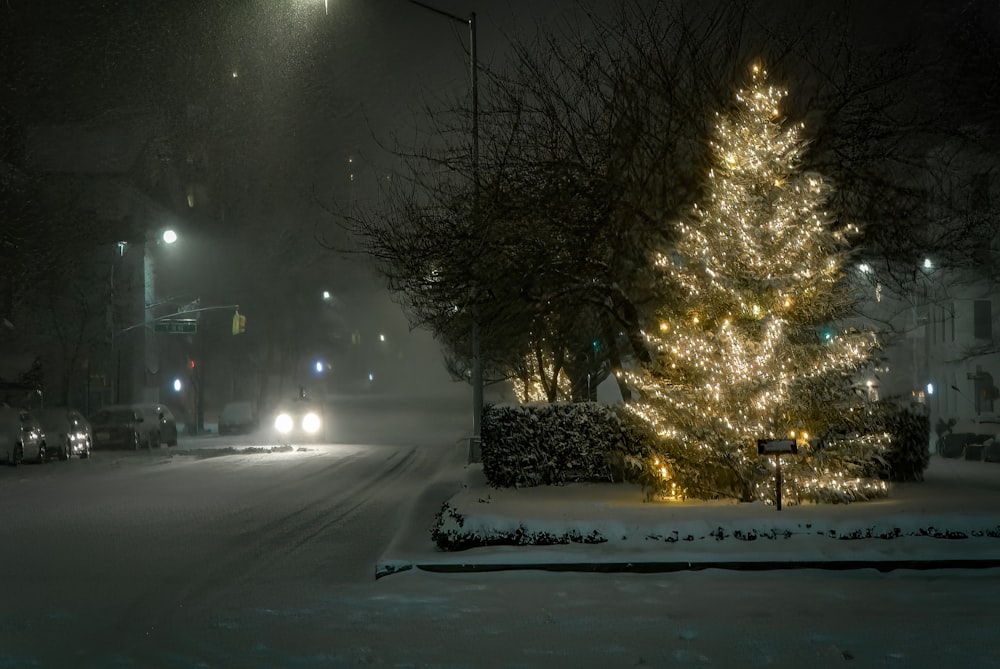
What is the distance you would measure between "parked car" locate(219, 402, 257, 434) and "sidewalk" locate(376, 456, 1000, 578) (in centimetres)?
4814

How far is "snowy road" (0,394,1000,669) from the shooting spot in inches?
334

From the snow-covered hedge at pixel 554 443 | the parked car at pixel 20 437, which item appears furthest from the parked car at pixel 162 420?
the snow-covered hedge at pixel 554 443

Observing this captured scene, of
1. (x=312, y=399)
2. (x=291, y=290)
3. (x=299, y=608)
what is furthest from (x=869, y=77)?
(x=291, y=290)

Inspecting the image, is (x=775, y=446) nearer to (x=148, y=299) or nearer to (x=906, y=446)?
(x=906, y=446)

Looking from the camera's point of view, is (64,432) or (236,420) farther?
(236,420)

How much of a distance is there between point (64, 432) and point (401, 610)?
30611mm

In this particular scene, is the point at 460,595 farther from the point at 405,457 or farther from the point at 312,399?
the point at 312,399

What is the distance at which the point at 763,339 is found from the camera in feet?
50.0

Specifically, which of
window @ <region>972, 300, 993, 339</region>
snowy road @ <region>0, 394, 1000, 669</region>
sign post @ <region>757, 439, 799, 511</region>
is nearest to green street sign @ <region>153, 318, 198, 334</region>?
window @ <region>972, 300, 993, 339</region>

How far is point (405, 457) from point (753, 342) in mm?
25242

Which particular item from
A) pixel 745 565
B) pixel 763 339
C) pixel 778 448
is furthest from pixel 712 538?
pixel 763 339

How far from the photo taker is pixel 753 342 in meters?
15.4

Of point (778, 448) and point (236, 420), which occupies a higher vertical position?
point (778, 448)

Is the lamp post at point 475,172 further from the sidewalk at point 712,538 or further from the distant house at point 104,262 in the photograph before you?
the distant house at point 104,262
